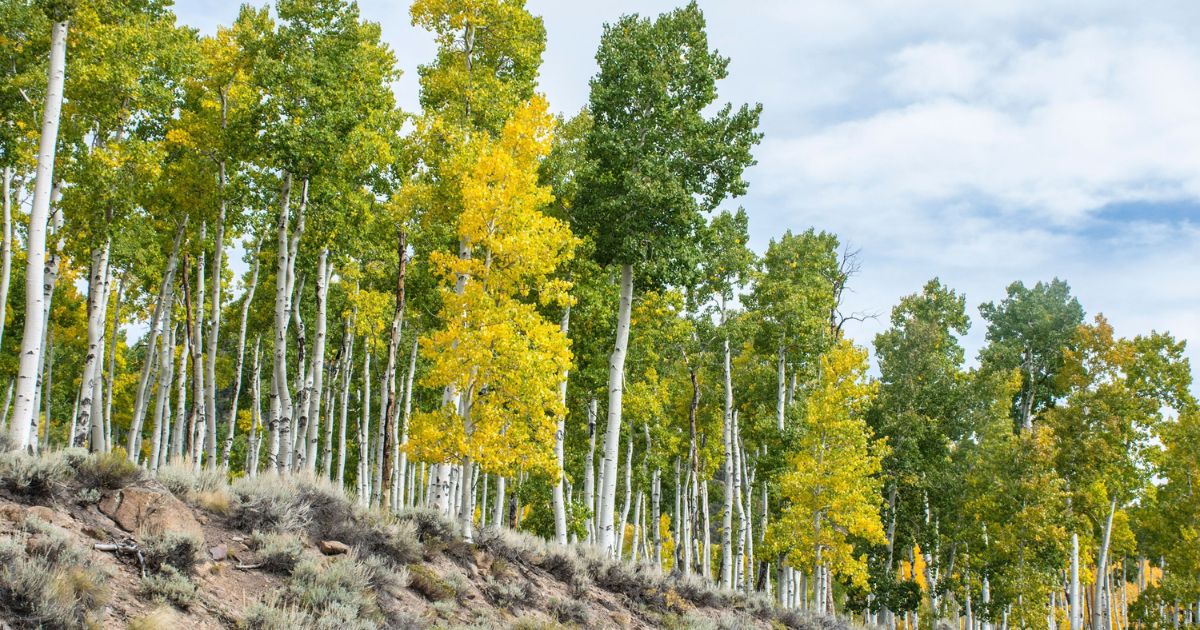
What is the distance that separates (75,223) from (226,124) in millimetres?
3856

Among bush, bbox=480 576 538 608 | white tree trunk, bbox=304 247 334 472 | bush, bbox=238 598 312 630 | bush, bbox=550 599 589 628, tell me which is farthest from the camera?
white tree trunk, bbox=304 247 334 472

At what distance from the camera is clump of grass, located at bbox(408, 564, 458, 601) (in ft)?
37.8

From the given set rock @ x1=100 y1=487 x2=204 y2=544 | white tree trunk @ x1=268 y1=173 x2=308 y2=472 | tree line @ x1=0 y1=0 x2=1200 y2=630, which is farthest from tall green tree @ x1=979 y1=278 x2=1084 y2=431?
rock @ x1=100 y1=487 x2=204 y2=544

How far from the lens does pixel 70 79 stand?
53.5 feet

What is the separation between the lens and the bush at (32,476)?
883 centimetres

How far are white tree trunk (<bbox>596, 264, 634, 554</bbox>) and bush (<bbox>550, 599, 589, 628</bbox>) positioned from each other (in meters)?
3.59

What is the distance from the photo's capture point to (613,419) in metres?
16.9

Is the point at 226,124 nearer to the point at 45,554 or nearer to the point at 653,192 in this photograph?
the point at 653,192

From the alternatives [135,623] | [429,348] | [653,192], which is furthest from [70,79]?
[135,623]

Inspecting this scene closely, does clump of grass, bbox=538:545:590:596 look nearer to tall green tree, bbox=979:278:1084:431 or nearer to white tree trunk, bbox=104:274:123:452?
white tree trunk, bbox=104:274:123:452

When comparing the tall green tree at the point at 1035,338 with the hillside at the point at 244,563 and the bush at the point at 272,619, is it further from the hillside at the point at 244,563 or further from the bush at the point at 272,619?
the bush at the point at 272,619

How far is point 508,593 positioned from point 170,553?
18.0 ft

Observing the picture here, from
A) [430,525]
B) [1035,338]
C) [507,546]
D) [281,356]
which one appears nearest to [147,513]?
[430,525]

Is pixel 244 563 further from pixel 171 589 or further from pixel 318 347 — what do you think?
pixel 318 347
